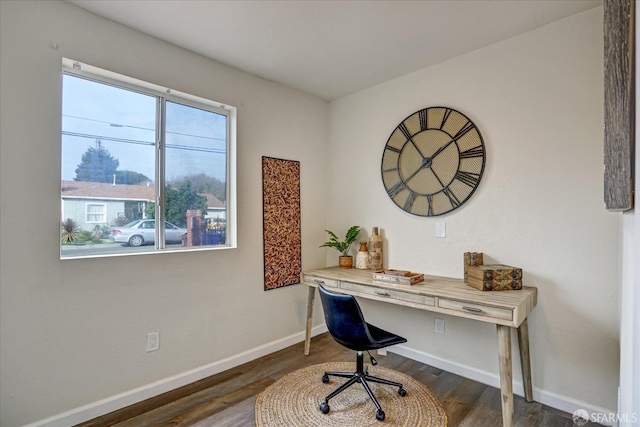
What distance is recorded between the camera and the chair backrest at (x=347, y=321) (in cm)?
195

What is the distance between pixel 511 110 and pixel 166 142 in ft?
8.45

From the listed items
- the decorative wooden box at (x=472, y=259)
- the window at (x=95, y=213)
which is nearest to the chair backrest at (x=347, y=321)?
the decorative wooden box at (x=472, y=259)

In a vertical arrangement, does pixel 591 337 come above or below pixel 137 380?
above

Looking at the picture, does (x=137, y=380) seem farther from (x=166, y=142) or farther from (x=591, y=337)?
(x=591, y=337)

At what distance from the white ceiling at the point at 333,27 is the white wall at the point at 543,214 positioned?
0.68 feet

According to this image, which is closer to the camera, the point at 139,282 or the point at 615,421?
the point at 615,421

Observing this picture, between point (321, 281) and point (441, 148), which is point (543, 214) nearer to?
point (441, 148)

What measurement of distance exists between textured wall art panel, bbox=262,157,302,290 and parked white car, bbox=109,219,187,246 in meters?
0.82

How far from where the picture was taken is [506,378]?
1.81 m

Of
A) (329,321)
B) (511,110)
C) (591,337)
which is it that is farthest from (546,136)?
(329,321)

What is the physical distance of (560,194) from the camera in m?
2.13

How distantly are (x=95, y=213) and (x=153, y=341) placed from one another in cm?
97

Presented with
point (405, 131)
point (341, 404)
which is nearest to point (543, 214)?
point (405, 131)

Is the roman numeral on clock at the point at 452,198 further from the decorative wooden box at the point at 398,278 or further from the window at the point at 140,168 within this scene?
the window at the point at 140,168
